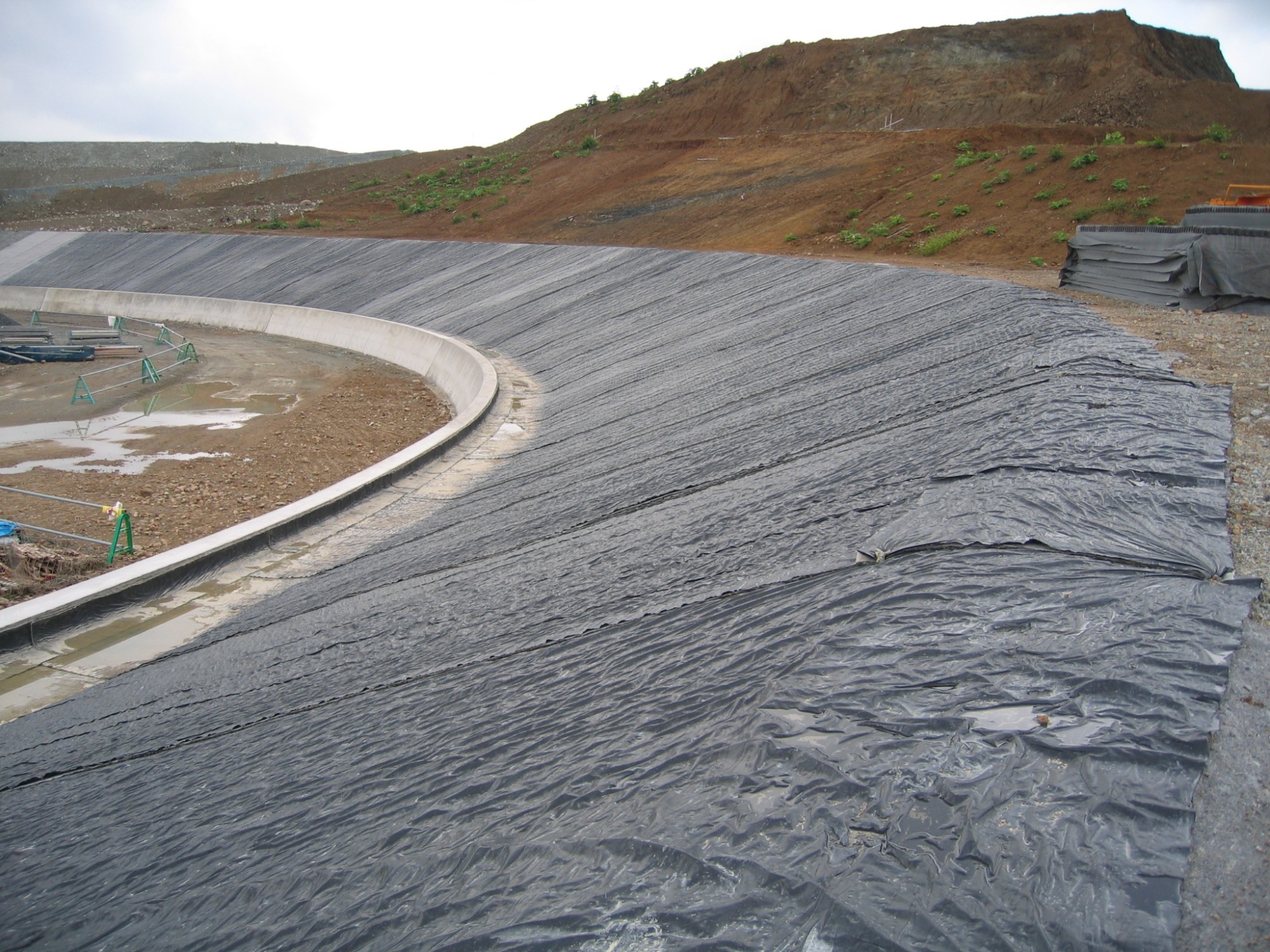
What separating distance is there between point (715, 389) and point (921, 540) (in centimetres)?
602

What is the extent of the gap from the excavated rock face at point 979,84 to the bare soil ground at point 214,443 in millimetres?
28203

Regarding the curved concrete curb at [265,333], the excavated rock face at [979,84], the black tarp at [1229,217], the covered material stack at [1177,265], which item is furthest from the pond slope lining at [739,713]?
the excavated rock face at [979,84]

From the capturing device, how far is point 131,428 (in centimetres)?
1638

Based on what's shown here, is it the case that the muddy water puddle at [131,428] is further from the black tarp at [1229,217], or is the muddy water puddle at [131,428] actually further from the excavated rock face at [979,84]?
the excavated rock face at [979,84]

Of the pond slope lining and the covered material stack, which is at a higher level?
the covered material stack

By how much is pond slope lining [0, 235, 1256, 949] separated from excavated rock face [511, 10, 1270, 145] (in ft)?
108

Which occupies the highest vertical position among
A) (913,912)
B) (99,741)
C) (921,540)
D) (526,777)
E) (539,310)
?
(539,310)

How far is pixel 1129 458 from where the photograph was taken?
4.73 meters

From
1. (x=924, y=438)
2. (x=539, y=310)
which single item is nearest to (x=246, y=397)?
(x=539, y=310)

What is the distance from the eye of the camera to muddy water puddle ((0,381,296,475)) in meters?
14.1

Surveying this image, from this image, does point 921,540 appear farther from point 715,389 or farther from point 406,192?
point 406,192

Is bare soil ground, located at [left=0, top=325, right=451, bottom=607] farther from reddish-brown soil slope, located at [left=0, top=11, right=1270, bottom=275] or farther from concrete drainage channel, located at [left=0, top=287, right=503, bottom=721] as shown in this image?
reddish-brown soil slope, located at [left=0, top=11, right=1270, bottom=275]

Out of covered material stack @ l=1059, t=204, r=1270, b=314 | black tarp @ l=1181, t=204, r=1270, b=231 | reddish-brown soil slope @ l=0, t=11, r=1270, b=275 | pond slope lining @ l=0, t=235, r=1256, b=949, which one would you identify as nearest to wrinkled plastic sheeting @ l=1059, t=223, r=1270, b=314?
covered material stack @ l=1059, t=204, r=1270, b=314

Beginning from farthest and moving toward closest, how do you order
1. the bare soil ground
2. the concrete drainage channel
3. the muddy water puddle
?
the muddy water puddle → the bare soil ground → the concrete drainage channel
